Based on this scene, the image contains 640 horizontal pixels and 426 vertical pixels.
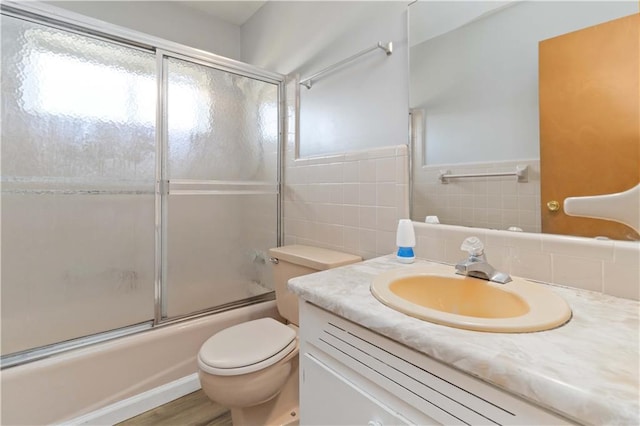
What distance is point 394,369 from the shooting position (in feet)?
2.03

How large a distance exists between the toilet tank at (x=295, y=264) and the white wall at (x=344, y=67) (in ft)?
1.84

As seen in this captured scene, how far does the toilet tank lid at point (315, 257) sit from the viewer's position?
1362 mm

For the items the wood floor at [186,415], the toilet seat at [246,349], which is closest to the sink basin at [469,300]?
the toilet seat at [246,349]

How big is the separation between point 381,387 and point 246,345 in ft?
2.52

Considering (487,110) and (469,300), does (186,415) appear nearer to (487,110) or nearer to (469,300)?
(469,300)

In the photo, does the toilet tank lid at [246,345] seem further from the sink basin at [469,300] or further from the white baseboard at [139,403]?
the sink basin at [469,300]

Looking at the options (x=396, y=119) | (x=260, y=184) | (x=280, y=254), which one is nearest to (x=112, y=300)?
(x=280, y=254)

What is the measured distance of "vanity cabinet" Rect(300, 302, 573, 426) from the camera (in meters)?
0.48

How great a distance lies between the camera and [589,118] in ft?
2.65

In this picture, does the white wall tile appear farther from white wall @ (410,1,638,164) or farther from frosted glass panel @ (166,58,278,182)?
frosted glass panel @ (166,58,278,182)

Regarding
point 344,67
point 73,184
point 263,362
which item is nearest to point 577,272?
point 263,362

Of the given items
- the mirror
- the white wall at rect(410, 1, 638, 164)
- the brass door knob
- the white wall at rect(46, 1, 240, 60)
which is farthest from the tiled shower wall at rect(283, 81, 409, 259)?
the white wall at rect(46, 1, 240, 60)

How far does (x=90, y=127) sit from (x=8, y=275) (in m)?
0.76

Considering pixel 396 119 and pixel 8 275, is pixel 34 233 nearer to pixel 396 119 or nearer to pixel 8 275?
pixel 8 275
